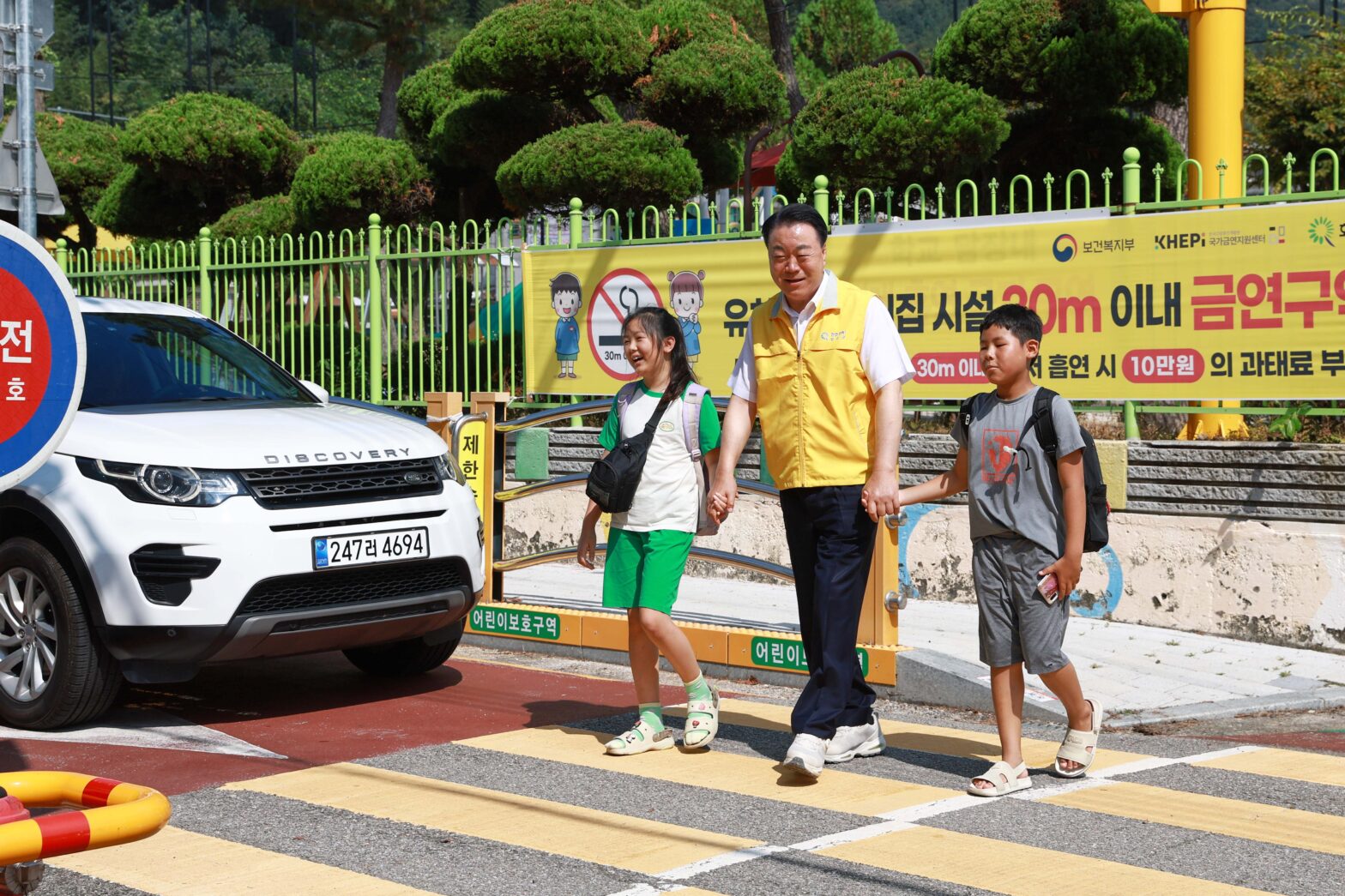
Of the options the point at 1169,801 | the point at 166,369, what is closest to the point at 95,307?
the point at 166,369

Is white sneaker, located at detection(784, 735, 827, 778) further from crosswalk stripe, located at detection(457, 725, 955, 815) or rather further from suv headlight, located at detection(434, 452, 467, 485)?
suv headlight, located at detection(434, 452, 467, 485)

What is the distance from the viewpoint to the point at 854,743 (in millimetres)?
5844

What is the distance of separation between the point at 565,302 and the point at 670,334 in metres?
5.83

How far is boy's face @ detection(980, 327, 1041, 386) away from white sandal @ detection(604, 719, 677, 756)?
185cm

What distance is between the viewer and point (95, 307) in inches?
→ 309

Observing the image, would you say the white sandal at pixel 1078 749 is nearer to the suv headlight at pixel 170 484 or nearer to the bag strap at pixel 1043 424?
the bag strap at pixel 1043 424

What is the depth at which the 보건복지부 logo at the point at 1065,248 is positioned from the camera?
9336mm

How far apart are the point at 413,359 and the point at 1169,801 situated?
881 cm

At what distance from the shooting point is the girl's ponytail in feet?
19.9

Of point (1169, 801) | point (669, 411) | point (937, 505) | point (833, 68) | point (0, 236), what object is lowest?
point (1169, 801)

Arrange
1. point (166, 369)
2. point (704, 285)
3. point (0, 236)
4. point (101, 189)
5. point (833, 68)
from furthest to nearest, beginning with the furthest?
point (833, 68)
point (101, 189)
point (704, 285)
point (166, 369)
point (0, 236)

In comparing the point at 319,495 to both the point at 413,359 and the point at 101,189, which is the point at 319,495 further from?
the point at 101,189

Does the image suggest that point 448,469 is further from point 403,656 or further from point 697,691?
point 697,691

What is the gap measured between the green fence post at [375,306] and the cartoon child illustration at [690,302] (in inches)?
115
